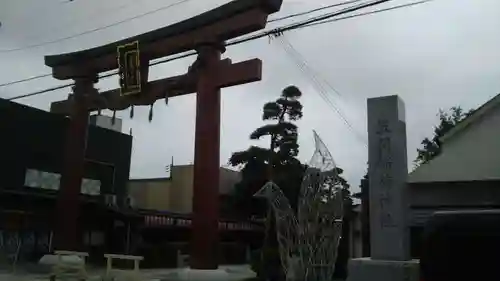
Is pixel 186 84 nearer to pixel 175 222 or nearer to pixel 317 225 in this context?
pixel 317 225

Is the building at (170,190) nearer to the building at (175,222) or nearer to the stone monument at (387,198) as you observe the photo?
the building at (175,222)

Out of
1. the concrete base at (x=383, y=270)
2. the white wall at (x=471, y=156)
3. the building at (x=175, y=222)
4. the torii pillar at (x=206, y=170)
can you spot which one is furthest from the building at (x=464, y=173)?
the building at (x=175, y=222)

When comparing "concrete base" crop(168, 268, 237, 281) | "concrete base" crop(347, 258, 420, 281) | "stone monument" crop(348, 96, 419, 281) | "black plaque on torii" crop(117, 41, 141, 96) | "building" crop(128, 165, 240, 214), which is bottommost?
"concrete base" crop(168, 268, 237, 281)

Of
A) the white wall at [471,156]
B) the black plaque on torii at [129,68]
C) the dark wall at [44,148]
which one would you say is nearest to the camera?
the white wall at [471,156]

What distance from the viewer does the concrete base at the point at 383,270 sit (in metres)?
10.3

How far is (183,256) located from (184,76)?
55.7ft

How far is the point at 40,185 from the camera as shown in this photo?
2520 centimetres

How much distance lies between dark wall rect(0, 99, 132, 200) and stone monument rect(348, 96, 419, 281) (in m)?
18.3

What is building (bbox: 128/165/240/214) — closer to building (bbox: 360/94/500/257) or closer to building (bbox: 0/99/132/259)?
building (bbox: 0/99/132/259)

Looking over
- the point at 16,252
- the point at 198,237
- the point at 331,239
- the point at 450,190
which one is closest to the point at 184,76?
the point at 198,237

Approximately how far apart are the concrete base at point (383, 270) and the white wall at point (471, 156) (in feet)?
15.2

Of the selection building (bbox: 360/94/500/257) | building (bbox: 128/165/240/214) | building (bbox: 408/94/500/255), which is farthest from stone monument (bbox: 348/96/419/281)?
building (bbox: 128/165/240/214)

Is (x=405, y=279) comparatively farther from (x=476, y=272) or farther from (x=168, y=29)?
(x=168, y=29)

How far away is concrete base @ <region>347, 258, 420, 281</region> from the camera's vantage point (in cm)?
1034
